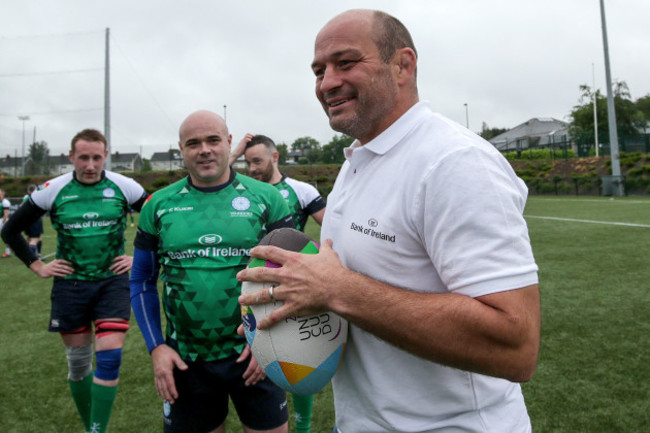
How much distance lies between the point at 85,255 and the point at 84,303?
0.41m

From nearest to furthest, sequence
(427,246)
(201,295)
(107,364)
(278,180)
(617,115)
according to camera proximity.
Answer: (427,246) → (201,295) → (107,364) → (278,180) → (617,115)

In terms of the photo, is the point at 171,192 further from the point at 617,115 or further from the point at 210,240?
the point at 617,115

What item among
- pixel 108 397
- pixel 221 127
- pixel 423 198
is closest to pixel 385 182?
pixel 423 198

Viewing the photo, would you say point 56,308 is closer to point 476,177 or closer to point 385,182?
point 385,182

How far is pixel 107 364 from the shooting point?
3.94 meters

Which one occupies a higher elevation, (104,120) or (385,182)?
(104,120)

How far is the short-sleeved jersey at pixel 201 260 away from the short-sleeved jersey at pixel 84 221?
1750 millimetres

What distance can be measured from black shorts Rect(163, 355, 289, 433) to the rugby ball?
1177 mm

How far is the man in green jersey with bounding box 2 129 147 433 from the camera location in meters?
4.22

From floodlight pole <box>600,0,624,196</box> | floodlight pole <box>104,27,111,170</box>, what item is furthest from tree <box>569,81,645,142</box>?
floodlight pole <box>104,27,111,170</box>

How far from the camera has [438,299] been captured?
48.1 inches

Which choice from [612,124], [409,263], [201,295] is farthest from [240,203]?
[612,124]

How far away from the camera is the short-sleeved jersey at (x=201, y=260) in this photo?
2768 mm

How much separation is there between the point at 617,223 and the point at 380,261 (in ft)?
52.3
